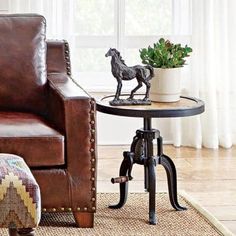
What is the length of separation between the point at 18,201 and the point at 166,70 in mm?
1291

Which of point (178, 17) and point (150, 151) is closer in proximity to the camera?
point (150, 151)

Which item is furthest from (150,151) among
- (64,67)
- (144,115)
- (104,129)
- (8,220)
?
(104,129)

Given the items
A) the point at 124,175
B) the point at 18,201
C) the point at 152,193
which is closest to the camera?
the point at 18,201

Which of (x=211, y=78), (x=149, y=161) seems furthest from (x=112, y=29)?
(x=149, y=161)

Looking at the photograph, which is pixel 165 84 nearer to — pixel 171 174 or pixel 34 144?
pixel 171 174

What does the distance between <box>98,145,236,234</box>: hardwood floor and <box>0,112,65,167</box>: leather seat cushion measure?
2.84 ft

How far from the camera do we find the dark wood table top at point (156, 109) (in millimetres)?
2900

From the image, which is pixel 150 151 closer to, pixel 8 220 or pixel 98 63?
pixel 8 220

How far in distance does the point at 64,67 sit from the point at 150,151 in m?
0.84

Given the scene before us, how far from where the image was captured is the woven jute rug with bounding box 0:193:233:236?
2.93 meters

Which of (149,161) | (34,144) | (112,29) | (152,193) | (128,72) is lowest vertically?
(152,193)

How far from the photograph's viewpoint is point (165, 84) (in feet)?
10.3

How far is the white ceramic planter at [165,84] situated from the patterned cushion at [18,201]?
1.16 meters

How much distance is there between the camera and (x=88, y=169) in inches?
115
